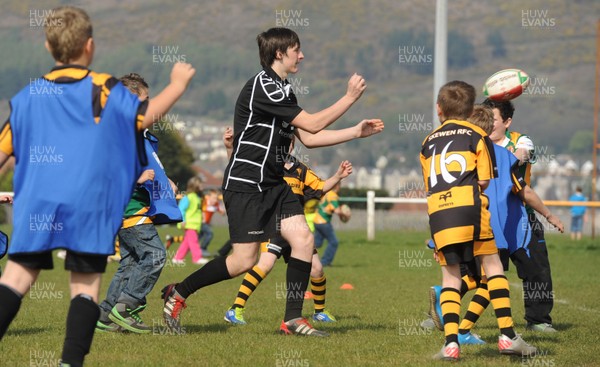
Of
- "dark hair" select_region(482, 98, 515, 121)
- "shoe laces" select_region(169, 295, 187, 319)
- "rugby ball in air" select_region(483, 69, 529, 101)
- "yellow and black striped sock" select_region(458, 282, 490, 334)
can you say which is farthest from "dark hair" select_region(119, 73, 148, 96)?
"yellow and black striped sock" select_region(458, 282, 490, 334)

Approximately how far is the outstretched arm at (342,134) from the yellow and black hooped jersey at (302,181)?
185cm

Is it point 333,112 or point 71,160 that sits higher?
point 333,112

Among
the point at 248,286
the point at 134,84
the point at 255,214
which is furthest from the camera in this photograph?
the point at 248,286

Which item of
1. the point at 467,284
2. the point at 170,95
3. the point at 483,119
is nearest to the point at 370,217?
the point at 467,284

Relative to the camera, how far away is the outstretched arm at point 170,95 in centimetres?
514

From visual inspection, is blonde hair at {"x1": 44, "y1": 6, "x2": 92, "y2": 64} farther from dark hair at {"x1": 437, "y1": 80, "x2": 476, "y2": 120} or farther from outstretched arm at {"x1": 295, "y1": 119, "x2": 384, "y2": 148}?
dark hair at {"x1": 437, "y1": 80, "x2": 476, "y2": 120}

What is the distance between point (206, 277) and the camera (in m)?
8.08

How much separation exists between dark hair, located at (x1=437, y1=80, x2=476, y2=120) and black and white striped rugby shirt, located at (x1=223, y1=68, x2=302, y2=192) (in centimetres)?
131

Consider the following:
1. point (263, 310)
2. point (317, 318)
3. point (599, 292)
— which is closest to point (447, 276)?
point (317, 318)

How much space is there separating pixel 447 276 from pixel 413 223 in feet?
107

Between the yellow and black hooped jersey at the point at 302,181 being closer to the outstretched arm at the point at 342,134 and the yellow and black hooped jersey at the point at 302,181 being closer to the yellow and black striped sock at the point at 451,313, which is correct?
the outstretched arm at the point at 342,134

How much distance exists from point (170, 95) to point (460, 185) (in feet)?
7.54

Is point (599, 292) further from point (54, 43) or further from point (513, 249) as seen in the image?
point (54, 43)

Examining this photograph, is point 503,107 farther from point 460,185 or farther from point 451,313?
point 451,313
